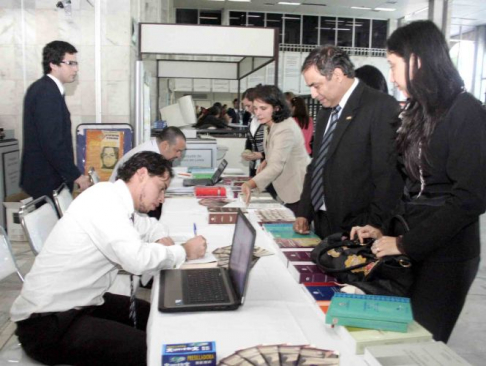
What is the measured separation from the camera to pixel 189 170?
450 centimetres

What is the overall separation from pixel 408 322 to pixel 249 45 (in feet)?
12.7

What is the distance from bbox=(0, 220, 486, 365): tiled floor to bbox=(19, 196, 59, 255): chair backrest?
27.6 inches

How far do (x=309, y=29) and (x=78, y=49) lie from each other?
27.6 feet

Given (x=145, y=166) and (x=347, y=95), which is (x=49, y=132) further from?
(x=347, y=95)

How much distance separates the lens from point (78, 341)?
4.98 ft

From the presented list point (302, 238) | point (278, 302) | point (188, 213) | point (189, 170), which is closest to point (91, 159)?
point (189, 170)

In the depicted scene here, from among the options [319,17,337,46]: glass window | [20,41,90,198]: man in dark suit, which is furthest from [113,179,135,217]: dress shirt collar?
[319,17,337,46]: glass window

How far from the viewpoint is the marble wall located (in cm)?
489

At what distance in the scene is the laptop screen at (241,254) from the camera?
1.32m

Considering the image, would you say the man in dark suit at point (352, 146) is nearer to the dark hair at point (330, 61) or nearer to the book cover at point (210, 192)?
the dark hair at point (330, 61)

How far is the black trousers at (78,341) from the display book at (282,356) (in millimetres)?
576

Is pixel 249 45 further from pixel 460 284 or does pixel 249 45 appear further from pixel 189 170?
pixel 460 284

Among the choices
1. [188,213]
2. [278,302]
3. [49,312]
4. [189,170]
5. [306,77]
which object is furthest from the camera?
[189,170]

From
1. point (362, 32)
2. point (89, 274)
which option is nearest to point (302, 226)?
point (89, 274)
